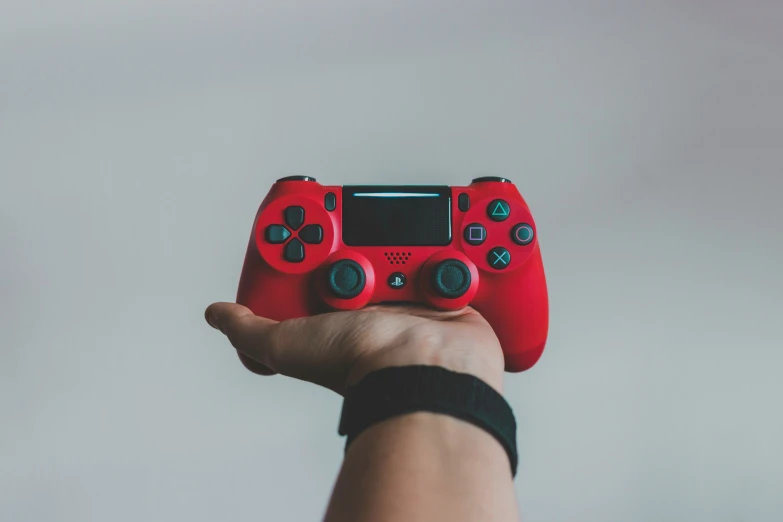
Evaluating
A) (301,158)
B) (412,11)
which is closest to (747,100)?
(412,11)

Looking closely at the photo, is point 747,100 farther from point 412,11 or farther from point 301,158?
point 301,158

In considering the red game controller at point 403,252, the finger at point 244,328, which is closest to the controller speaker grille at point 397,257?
the red game controller at point 403,252

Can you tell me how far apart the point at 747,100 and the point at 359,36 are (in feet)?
1.54

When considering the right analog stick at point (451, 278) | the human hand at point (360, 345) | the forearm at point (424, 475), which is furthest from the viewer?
the right analog stick at point (451, 278)

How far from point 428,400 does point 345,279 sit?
0.18m

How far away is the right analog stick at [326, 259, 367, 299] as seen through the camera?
20.7 inches

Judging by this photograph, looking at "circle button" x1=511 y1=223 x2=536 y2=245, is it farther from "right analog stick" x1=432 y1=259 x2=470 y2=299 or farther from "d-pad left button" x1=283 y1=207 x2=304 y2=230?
"d-pad left button" x1=283 y1=207 x2=304 y2=230

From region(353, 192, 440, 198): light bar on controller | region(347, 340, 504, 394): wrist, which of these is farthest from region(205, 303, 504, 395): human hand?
region(353, 192, 440, 198): light bar on controller

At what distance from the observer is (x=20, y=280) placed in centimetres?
71

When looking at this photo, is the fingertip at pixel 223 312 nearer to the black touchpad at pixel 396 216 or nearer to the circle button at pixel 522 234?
the black touchpad at pixel 396 216

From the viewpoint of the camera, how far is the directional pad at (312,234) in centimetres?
55

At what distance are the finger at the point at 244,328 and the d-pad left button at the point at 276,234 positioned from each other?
61 mm

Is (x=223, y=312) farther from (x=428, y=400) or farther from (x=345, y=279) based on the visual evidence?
(x=428, y=400)

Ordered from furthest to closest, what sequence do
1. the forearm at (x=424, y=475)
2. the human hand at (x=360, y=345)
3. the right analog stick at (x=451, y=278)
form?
the right analog stick at (x=451, y=278), the human hand at (x=360, y=345), the forearm at (x=424, y=475)
